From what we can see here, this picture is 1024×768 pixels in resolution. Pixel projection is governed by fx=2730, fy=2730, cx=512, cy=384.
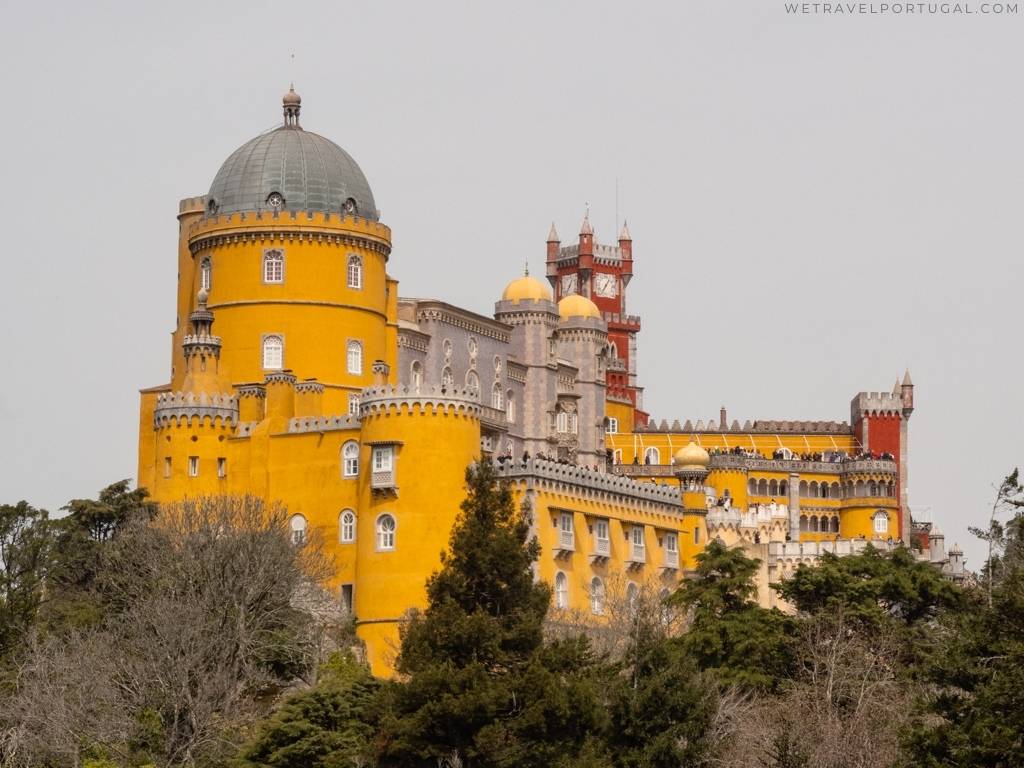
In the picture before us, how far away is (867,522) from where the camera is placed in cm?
12925

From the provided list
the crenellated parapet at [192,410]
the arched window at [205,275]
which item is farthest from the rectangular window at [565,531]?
the arched window at [205,275]

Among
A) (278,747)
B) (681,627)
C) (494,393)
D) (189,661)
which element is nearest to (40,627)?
(189,661)

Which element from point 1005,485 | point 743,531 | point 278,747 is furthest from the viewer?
point 743,531

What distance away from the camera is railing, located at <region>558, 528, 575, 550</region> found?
9244 cm

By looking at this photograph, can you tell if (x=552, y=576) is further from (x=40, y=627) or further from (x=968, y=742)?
(x=968, y=742)

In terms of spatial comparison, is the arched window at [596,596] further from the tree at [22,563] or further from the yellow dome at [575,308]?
the yellow dome at [575,308]

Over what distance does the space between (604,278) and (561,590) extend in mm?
62806

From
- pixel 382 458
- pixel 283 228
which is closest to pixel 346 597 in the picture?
pixel 382 458

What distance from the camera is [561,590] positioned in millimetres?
91750

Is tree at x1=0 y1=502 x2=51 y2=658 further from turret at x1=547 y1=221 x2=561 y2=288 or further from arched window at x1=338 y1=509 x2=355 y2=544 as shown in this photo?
turret at x1=547 y1=221 x2=561 y2=288

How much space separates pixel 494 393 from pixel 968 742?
178ft

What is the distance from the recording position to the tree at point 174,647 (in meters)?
73.9

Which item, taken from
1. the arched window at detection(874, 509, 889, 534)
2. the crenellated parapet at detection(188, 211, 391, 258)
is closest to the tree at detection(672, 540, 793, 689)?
the crenellated parapet at detection(188, 211, 391, 258)

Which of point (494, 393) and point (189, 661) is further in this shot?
point (494, 393)
